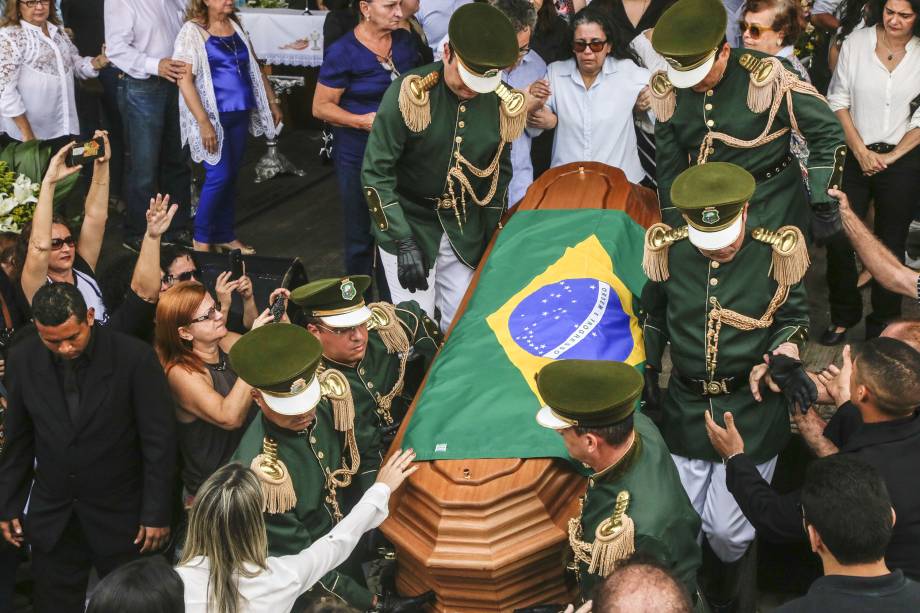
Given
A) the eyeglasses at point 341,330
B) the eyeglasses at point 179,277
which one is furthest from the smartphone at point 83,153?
the eyeglasses at point 341,330

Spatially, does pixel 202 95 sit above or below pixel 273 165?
above

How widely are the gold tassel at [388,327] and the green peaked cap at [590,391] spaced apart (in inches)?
34.0

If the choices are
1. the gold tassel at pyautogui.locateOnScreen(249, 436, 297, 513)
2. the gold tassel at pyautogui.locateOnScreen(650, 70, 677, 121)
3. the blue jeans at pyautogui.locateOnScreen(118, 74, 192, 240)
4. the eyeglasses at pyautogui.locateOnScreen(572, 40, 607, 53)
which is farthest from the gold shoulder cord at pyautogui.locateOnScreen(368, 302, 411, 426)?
the blue jeans at pyautogui.locateOnScreen(118, 74, 192, 240)

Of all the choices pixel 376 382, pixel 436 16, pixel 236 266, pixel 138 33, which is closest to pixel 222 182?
pixel 138 33

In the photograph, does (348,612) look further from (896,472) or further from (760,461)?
(760,461)

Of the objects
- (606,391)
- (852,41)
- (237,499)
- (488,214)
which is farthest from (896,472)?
(852,41)

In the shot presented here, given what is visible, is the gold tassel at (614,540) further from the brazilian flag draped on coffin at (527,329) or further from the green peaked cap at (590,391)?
the brazilian flag draped on coffin at (527,329)

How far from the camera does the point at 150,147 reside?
6258 mm

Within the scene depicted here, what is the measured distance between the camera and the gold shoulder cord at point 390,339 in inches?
150

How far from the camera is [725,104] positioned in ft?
13.0

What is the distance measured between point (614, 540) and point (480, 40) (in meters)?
2.01

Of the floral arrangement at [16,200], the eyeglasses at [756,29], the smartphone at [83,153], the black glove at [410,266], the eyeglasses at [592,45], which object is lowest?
the floral arrangement at [16,200]

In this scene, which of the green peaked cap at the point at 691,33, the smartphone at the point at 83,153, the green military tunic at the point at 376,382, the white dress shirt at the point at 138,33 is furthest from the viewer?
the white dress shirt at the point at 138,33

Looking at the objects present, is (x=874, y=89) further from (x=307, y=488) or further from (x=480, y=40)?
(x=307, y=488)
